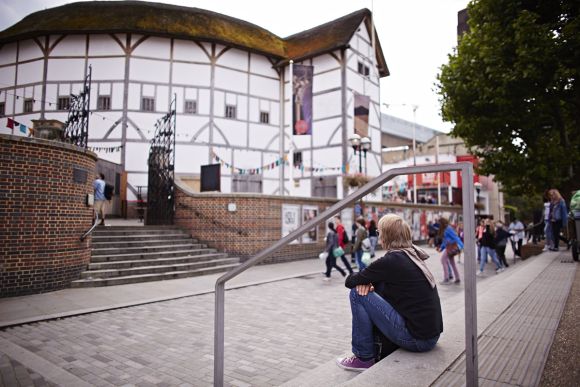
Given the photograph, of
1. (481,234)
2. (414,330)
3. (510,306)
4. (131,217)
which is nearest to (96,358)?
(414,330)

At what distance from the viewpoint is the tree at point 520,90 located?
10492 mm

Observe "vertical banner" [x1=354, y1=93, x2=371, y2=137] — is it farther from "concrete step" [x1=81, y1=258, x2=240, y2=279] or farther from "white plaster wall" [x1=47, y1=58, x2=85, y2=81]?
"white plaster wall" [x1=47, y1=58, x2=85, y2=81]

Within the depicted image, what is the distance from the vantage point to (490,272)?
36.5 ft

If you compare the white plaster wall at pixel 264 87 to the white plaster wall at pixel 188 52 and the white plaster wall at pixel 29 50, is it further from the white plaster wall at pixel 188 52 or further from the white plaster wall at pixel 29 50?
the white plaster wall at pixel 29 50

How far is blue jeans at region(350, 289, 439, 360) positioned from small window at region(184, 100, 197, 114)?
2013cm

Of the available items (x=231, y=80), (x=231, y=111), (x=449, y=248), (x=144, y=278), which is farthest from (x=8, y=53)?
(x=449, y=248)

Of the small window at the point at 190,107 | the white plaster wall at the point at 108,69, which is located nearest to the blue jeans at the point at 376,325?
the small window at the point at 190,107

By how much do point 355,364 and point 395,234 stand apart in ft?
3.97

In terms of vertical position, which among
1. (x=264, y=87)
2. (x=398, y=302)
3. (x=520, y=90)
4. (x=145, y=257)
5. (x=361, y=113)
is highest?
(x=264, y=87)

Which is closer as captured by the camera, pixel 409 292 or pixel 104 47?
pixel 409 292

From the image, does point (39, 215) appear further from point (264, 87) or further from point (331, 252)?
point (264, 87)

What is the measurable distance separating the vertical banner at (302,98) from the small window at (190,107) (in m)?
7.23

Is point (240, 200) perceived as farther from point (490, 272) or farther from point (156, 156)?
point (490, 272)

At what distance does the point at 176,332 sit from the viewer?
508cm
